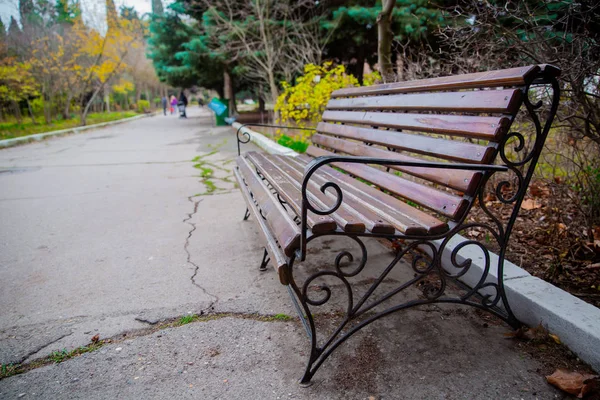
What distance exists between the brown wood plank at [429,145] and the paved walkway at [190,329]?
90 cm

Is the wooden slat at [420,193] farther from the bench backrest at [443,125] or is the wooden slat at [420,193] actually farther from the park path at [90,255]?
the park path at [90,255]

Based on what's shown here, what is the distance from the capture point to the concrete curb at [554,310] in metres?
1.53

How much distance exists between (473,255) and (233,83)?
17.2 metres

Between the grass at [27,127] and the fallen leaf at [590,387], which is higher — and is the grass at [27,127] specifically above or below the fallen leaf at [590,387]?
above

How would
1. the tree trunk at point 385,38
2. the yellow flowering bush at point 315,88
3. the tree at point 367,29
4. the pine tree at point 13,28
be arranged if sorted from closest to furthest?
the tree trunk at point 385,38
the yellow flowering bush at point 315,88
the tree at point 367,29
the pine tree at point 13,28

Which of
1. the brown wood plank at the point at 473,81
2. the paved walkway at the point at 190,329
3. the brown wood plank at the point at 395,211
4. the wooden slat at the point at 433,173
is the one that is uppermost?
the brown wood plank at the point at 473,81

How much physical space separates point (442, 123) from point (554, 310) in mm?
1057

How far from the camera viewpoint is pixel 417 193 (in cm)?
197

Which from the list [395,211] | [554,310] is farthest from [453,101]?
[554,310]

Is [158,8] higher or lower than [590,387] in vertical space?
higher

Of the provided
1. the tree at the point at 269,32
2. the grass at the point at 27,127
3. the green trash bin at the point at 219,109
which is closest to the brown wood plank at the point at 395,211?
the tree at the point at 269,32

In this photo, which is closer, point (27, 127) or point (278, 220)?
point (278, 220)

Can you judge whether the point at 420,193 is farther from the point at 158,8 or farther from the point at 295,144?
the point at 158,8

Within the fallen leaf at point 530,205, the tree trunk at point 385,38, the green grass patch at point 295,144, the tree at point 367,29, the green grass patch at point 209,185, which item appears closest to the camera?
the fallen leaf at point 530,205
